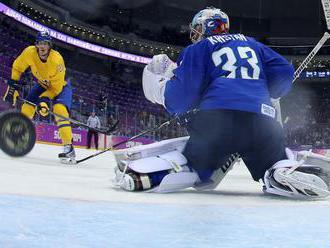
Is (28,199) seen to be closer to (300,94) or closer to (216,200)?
(216,200)

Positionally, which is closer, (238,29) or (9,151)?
(9,151)

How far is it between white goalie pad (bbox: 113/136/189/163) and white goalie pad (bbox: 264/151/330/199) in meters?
0.43

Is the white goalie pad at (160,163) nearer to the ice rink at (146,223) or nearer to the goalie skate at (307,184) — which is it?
the ice rink at (146,223)

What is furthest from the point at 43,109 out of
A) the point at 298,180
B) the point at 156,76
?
the point at 298,180

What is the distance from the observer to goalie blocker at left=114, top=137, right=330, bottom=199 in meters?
1.94

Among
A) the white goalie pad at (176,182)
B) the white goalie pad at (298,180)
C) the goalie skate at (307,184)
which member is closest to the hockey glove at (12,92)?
the white goalie pad at (176,182)

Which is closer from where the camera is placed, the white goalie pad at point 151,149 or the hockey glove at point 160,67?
the white goalie pad at point 151,149

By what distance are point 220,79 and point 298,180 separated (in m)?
0.55

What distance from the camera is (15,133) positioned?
11.1 feet

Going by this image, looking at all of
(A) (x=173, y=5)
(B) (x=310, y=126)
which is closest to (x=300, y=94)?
(B) (x=310, y=126)

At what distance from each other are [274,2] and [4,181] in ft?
68.4

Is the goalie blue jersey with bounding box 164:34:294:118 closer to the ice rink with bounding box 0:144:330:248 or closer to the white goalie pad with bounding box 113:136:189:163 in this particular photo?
the white goalie pad with bounding box 113:136:189:163

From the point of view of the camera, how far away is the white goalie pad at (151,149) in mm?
2148

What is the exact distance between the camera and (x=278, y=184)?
2.03 metres
